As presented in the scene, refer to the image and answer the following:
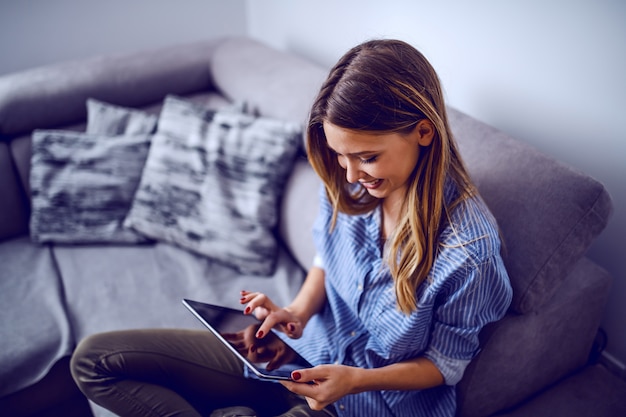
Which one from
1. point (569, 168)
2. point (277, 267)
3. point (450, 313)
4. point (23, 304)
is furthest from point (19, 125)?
point (569, 168)

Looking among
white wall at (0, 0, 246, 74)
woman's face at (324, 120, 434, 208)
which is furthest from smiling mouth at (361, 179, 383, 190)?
white wall at (0, 0, 246, 74)

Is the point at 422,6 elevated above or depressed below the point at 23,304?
above

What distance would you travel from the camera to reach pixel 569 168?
3.23ft

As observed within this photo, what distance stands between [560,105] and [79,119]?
160 cm

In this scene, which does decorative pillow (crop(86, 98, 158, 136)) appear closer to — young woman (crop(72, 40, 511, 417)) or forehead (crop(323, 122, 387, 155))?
young woman (crop(72, 40, 511, 417))

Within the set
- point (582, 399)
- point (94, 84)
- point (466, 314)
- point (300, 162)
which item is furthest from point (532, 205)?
point (94, 84)

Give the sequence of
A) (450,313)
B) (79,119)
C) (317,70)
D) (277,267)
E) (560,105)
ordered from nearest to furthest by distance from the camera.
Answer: (450,313), (560,105), (277,267), (317,70), (79,119)

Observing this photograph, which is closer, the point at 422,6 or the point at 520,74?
the point at 520,74

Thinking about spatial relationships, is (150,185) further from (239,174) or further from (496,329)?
(496,329)

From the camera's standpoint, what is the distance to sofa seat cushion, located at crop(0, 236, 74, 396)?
1.33 metres

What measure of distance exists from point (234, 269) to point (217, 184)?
0.88 ft

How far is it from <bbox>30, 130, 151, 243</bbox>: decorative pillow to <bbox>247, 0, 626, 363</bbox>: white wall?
3.30 ft

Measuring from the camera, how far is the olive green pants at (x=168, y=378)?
1.09 m

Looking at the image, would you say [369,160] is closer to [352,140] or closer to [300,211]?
[352,140]
